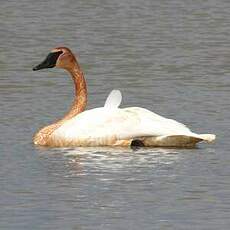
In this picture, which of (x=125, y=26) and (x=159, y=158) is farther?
(x=125, y=26)

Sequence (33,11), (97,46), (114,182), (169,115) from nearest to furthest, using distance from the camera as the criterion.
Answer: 1. (114,182)
2. (169,115)
3. (97,46)
4. (33,11)

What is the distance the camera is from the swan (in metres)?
17.9

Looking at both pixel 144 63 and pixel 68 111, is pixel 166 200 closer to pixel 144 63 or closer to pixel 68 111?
pixel 68 111

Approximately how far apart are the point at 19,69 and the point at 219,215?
11435 mm

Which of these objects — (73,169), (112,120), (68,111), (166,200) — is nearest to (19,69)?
(68,111)

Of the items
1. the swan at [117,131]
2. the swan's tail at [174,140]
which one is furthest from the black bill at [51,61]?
the swan's tail at [174,140]

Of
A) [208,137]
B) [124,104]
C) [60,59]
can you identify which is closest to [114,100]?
[208,137]

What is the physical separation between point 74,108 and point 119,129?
133cm

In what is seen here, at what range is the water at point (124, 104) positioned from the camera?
1415 cm

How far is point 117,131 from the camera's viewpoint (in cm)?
1812

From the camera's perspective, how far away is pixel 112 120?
59.5 feet

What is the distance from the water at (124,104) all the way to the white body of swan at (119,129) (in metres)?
0.20

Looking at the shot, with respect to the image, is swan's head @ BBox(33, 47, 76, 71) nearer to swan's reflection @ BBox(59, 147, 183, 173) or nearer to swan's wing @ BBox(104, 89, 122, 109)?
swan's wing @ BBox(104, 89, 122, 109)

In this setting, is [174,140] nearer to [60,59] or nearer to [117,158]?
[117,158]
